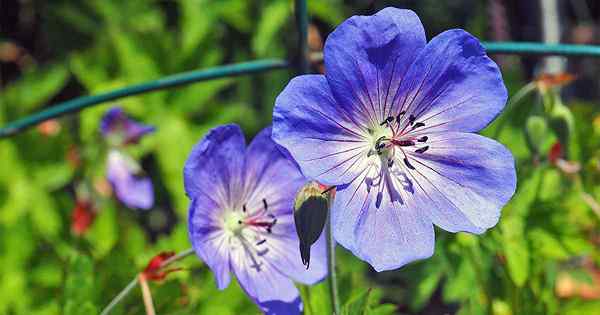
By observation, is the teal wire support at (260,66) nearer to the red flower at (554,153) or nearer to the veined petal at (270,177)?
the veined petal at (270,177)

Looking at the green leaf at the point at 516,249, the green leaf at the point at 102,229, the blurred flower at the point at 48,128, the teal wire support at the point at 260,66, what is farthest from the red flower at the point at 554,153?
Answer: the blurred flower at the point at 48,128

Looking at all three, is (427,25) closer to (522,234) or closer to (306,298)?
(522,234)

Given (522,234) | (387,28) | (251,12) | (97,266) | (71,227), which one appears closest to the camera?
(387,28)

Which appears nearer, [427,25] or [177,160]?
[177,160]

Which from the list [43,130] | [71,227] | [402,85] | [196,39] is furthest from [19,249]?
[402,85]

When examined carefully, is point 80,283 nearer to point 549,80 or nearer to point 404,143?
point 404,143

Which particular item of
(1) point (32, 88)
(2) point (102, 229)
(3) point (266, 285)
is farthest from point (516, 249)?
(1) point (32, 88)
